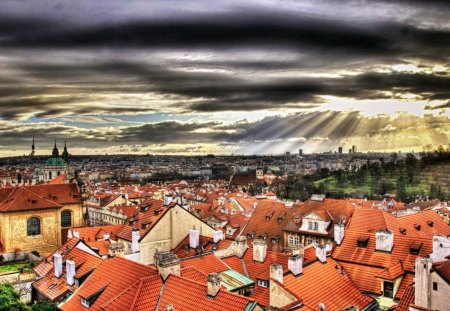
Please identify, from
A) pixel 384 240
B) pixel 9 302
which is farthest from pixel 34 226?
pixel 384 240

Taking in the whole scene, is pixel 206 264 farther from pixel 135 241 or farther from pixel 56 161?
pixel 56 161

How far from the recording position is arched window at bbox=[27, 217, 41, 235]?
63031 mm

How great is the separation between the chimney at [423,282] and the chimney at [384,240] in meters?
10.1

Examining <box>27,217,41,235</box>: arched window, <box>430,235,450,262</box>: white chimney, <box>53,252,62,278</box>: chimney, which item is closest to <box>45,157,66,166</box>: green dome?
<box>27,217,41,235</box>: arched window

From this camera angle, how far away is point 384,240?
35.5 meters

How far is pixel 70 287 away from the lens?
33.6 meters

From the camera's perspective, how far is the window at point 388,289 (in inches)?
1268

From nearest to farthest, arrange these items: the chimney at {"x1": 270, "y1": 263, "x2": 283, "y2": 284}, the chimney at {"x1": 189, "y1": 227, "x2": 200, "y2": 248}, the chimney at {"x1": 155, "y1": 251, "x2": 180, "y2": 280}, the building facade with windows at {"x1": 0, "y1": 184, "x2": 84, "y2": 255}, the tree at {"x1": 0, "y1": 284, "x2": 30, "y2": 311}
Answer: the chimney at {"x1": 155, "y1": 251, "x2": 180, "y2": 280}, the chimney at {"x1": 270, "y1": 263, "x2": 283, "y2": 284}, the tree at {"x1": 0, "y1": 284, "x2": 30, "y2": 311}, the chimney at {"x1": 189, "y1": 227, "x2": 200, "y2": 248}, the building facade with windows at {"x1": 0, "y1": 184, "x2": 84, "y2": 255}

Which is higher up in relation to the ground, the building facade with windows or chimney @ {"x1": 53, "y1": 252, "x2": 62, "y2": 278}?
chimney @ {"x1": 53, "y1": 252, "x2": 62, "y2": 278}

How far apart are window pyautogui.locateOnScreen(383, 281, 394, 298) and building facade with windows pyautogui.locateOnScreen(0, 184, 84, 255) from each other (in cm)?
4848

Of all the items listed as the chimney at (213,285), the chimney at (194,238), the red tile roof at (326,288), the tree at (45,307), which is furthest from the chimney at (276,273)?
the tree at (45,307)

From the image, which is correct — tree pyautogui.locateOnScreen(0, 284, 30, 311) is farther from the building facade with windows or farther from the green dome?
the green dome

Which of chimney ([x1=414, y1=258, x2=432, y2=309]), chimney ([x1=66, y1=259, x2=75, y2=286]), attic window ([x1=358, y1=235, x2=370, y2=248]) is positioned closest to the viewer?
chimney ([x1=414, y1=258, x2=432, y2=309])

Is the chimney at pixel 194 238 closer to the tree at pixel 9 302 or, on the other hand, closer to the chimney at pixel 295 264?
the chimney at pixel 295 264
